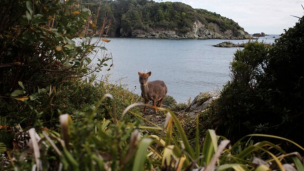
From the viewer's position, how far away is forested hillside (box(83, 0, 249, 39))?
158ft

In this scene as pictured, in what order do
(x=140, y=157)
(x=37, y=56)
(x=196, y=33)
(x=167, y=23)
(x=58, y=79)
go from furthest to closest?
(x=196, y=33) < (x=167, y=23) < (x=58, y=79) < (x=37, y=56) < (x=140, y=157)

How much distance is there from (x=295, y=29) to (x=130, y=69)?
388 inches

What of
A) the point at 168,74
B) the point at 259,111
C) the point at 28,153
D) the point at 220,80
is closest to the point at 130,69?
the point at 168,74

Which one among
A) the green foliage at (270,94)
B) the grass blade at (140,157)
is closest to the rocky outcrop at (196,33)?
the green foliage at (270,94)

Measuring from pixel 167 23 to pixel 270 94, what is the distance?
5485cm

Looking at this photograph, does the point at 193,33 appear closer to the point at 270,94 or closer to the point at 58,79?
the point at 270,94

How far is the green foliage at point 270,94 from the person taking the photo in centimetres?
428

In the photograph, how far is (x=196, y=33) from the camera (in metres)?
64.4

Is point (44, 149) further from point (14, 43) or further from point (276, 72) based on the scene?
point (276, 72)

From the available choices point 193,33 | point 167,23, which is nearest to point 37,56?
point 167,23

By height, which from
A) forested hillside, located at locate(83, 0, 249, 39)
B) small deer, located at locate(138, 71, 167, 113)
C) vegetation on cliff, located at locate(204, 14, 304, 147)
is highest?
forested hillside, located at locate(83, 0, 249, 39)

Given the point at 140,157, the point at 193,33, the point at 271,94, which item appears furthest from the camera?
the point at 193,33

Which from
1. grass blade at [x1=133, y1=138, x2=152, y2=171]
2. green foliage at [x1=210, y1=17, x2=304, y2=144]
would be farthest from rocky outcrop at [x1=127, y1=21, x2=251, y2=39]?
grass blade at [x1=133, y1=138, x2=152, y2=171]

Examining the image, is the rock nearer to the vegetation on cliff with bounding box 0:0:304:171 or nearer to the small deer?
the small deer
